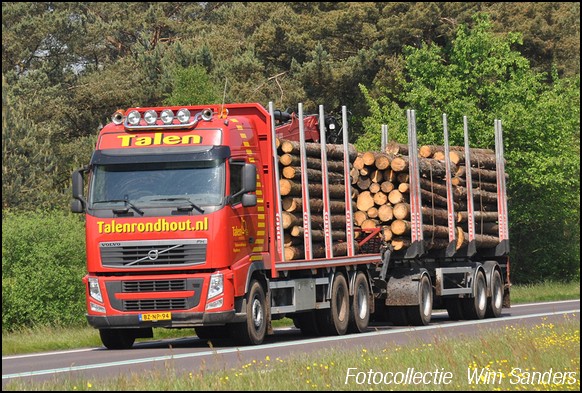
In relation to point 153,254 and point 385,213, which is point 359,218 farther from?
point 153,254

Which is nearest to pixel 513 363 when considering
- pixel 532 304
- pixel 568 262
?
pixel 532 304

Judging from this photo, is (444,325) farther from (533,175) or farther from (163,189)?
(533,175)

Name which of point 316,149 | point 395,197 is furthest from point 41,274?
point 316,149

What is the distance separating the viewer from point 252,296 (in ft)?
71.6

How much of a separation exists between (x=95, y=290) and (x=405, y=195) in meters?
8.85

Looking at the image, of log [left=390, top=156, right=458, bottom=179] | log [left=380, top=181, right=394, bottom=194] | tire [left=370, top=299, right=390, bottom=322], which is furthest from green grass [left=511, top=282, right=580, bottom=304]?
log [left=380, top=181, right=394, bottom=194]

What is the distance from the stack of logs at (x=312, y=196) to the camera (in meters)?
23.9

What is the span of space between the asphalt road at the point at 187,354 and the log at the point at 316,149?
3296 mm

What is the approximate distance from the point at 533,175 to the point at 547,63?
54.6 ft

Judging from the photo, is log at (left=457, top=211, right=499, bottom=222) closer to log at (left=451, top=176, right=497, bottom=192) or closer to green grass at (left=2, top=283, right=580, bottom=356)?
log at (left=451, top=176, right=497, bottom=192)

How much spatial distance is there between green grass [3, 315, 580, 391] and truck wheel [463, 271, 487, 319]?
13289 millimetres

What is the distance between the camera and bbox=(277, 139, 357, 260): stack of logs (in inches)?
941

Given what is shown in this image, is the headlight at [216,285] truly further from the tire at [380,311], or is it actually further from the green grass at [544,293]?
the green grass at [544,293]
